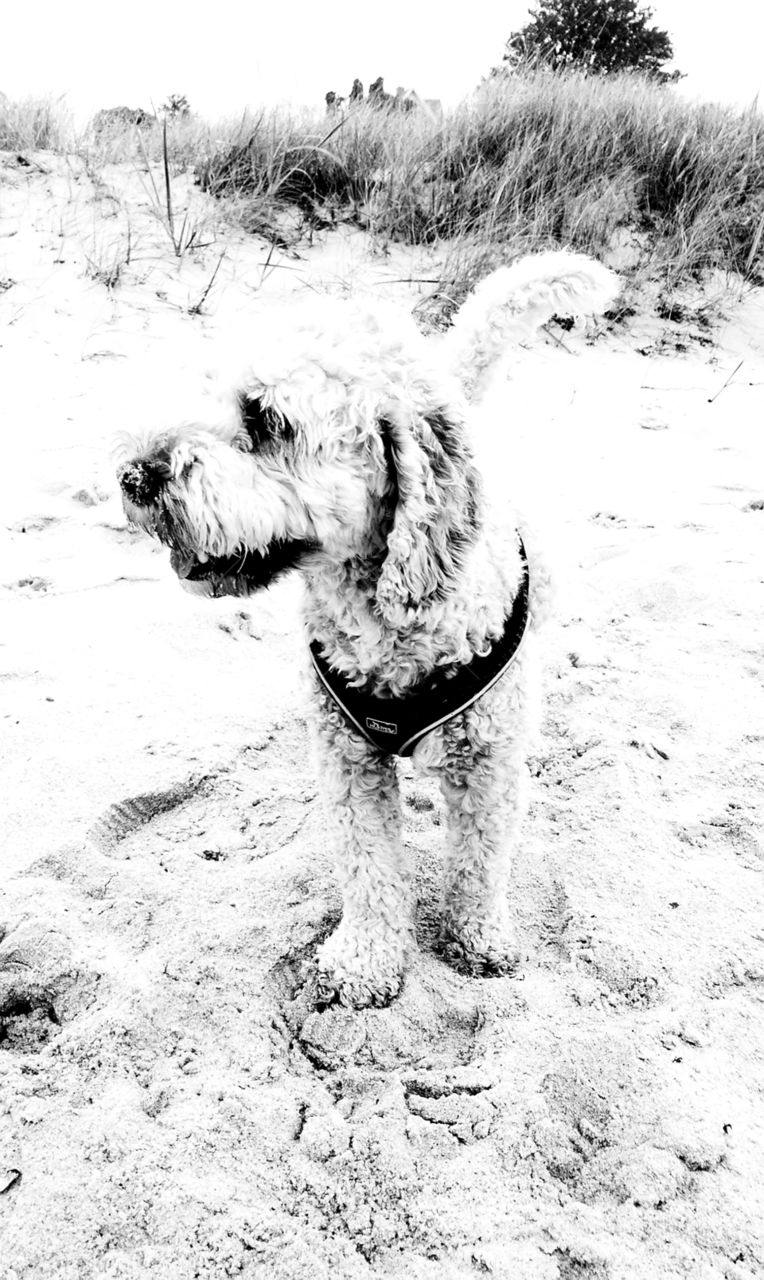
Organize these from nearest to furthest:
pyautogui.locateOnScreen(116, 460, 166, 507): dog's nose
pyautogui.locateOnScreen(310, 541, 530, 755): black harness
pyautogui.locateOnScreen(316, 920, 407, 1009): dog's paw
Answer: pyautogui.locateOnScreen(116, 460, 166, 507): dog's nose → pyautogui.locateOnScreen(310, 541, 530, 755): black harness → pyautogui.locateOnScreen(316, 920, 407, 1009): dog's paw

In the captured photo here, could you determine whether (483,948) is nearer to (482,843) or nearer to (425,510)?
(482,843)

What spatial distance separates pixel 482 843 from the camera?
8.40ft

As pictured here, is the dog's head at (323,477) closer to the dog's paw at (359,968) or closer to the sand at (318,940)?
the sand at (318,940)

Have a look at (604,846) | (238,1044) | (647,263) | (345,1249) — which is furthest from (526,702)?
(647,263)

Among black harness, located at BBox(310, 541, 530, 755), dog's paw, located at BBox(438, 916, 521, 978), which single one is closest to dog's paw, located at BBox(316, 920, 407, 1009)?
dog's paw, located at BBox(438, 916, 521, 978)

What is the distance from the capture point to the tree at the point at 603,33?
17.1 metres

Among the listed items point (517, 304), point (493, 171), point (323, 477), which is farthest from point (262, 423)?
point (493, 171)

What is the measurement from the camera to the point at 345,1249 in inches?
70.2

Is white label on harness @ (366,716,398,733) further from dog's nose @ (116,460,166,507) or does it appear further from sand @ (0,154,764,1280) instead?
dog's nose @ (116,460,166,507)

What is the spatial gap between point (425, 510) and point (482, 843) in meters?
1.08

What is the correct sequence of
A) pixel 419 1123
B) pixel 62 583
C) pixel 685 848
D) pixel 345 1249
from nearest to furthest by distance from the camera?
pixel 345 1249 → pixel 419 1123 → pixel 685 848 → pixel 62 583

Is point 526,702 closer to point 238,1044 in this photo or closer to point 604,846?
point 604,846

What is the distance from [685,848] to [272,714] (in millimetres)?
1704

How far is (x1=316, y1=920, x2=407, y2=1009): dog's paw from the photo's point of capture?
245 cm
